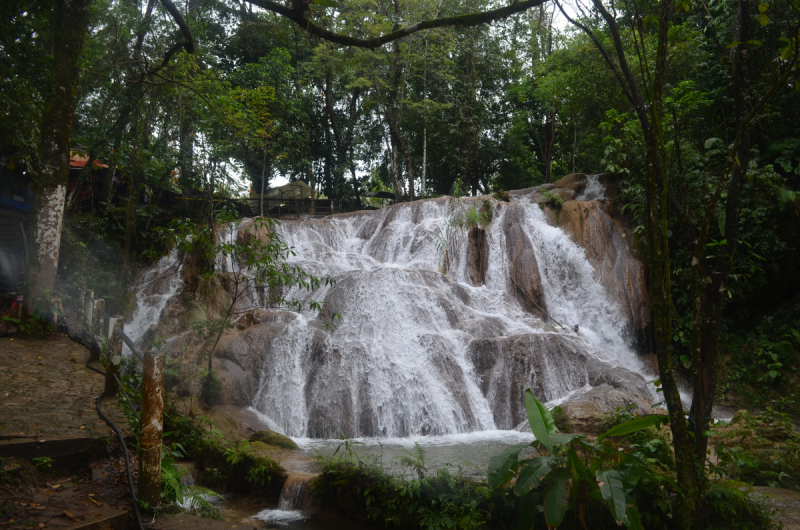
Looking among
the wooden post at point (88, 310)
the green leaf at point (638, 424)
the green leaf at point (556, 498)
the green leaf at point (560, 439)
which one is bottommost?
the green leaf at point (556, 498)

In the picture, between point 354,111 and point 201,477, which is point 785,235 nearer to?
point 201,477

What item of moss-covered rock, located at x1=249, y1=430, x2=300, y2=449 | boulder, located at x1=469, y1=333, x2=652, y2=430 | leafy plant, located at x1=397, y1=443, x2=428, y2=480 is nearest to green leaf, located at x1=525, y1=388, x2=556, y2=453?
leafy plant, located at x1=397, y1=443, x2=428, y2=480

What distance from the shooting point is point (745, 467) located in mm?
5172

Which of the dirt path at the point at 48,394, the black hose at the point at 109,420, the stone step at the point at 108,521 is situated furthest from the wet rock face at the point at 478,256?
the stone step at the point at 108,521

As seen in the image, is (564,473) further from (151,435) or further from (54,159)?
(54,159)

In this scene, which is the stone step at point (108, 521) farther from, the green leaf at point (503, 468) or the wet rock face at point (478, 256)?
the wet rock face at point (478, 256)

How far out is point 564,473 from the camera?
123 inches

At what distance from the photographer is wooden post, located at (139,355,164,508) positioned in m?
3.49

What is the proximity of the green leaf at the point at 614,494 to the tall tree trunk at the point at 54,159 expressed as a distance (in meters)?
8.20

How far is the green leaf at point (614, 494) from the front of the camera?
2.92m

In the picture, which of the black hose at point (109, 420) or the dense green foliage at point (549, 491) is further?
the black hose at point (109, 420)

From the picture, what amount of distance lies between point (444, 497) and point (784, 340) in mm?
9444

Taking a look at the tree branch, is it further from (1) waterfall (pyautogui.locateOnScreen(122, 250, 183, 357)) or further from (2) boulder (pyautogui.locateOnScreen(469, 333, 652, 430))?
(1) waterfall (pyautogui.locateOnScreen(122, 250, 183, 357))

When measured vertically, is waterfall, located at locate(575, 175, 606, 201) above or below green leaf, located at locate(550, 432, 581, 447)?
above
